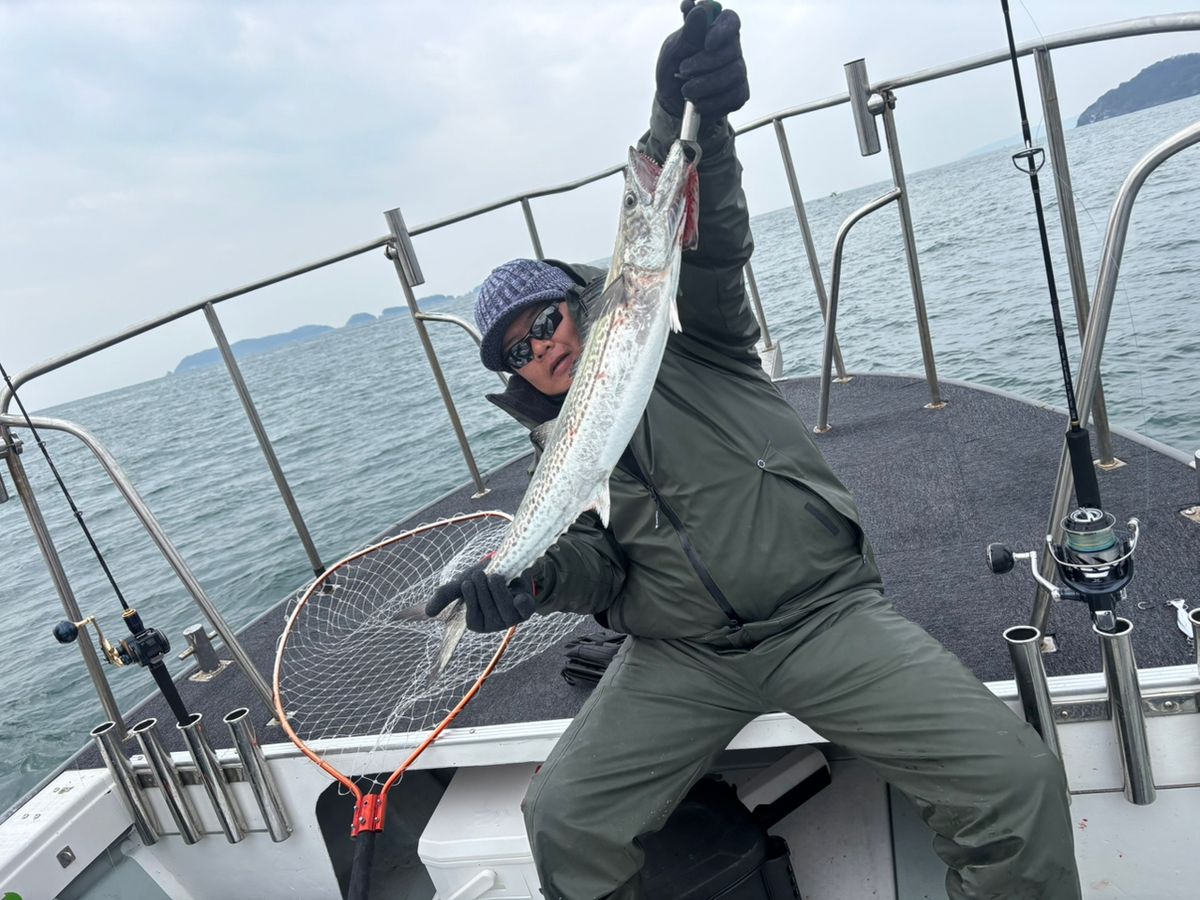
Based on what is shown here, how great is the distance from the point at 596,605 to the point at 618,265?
126 centimetres

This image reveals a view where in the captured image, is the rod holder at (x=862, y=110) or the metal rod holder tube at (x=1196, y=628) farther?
the rod holder at (x=862, y=110)

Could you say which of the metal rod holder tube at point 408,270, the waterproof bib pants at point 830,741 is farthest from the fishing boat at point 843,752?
the metal rod holder tube at point 408,270

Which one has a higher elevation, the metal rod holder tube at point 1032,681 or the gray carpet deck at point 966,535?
the metal rod holder tube at point 1032,681

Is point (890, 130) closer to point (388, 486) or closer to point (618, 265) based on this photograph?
point (618, 265)

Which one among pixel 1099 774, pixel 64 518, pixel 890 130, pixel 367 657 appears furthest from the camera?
pixel 64 518

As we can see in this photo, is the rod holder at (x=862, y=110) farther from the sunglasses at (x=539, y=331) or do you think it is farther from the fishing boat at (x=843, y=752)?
the sunglasses at (x=539, y=331)

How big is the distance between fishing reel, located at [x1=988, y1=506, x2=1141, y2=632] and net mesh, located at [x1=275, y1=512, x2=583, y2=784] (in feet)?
6.70

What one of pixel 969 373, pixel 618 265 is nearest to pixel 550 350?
pixel 618 265

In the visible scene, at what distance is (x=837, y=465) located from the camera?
5254 mm

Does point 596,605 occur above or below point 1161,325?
above

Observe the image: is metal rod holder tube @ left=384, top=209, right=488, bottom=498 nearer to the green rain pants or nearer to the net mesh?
the net mesh

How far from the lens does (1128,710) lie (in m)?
2.39

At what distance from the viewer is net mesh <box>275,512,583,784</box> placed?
3.49 metres

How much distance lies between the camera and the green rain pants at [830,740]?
212cm
